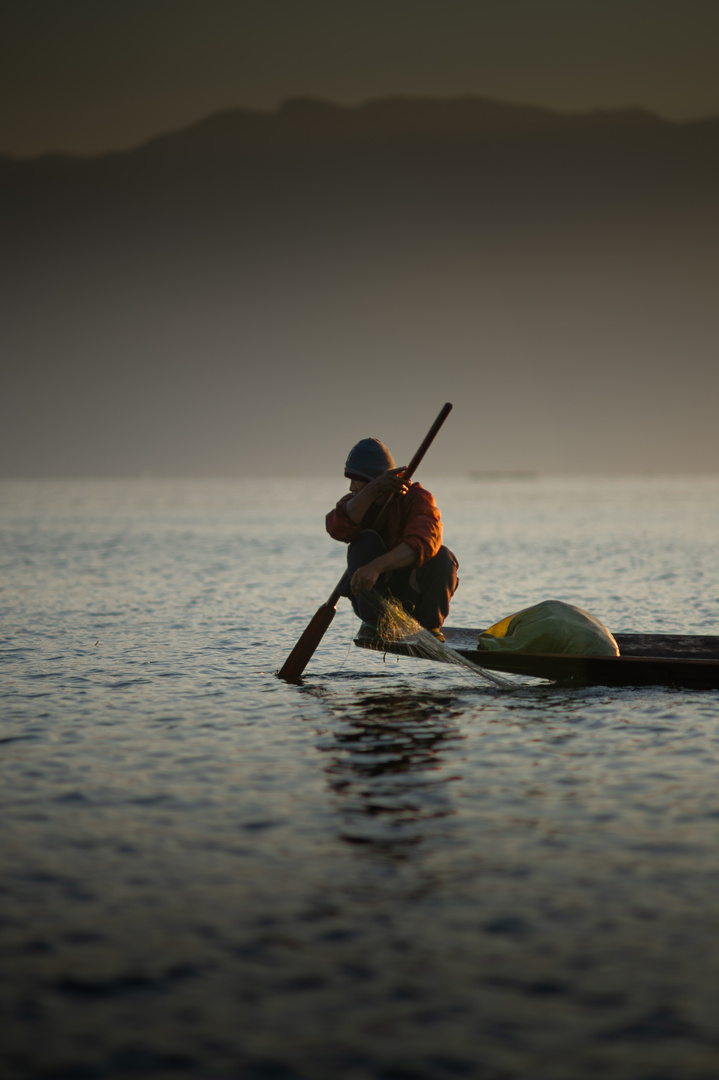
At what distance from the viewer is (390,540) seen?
10.2 m

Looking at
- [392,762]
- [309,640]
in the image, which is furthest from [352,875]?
[309,640]

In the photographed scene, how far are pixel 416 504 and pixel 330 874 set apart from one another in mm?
5028

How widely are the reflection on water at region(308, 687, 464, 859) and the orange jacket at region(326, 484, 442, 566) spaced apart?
1438 mm

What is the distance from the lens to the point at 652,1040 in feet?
12.8

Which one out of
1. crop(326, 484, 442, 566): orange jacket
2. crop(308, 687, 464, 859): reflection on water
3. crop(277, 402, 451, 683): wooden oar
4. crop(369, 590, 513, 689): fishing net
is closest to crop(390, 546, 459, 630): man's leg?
crop(369, 590, 513, 689): fishing net

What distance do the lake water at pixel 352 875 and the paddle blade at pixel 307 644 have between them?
275 millimetres

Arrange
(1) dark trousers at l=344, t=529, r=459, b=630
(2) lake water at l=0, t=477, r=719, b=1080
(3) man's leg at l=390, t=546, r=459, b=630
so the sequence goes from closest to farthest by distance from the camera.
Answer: (2) lake water at l=0, t=477, r=719, b=1080
(1) dark trousers at l=344, t=529, r=459, b=630
(3) man's leg at l=390, t=546, r=459, b=630

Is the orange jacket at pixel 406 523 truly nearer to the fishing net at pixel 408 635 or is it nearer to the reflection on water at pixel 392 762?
the fishing net at pixel 408 635

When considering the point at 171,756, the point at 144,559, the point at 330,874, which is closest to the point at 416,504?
the point at 171,756

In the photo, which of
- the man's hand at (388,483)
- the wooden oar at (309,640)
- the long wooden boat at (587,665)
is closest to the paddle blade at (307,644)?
the wooden oar at (309,640)

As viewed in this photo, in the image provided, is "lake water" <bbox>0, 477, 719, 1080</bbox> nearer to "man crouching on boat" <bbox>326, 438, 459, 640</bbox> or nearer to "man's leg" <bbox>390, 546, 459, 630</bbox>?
"man's leg" <bbox>390, 546, 459, 630</bbox>

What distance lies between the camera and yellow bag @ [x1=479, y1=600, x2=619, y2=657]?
402 inches

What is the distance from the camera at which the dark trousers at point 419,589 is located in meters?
10.1

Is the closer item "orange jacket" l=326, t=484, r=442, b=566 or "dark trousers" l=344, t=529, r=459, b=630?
"orange jacket" l=326, t=484, r=442, b=566
